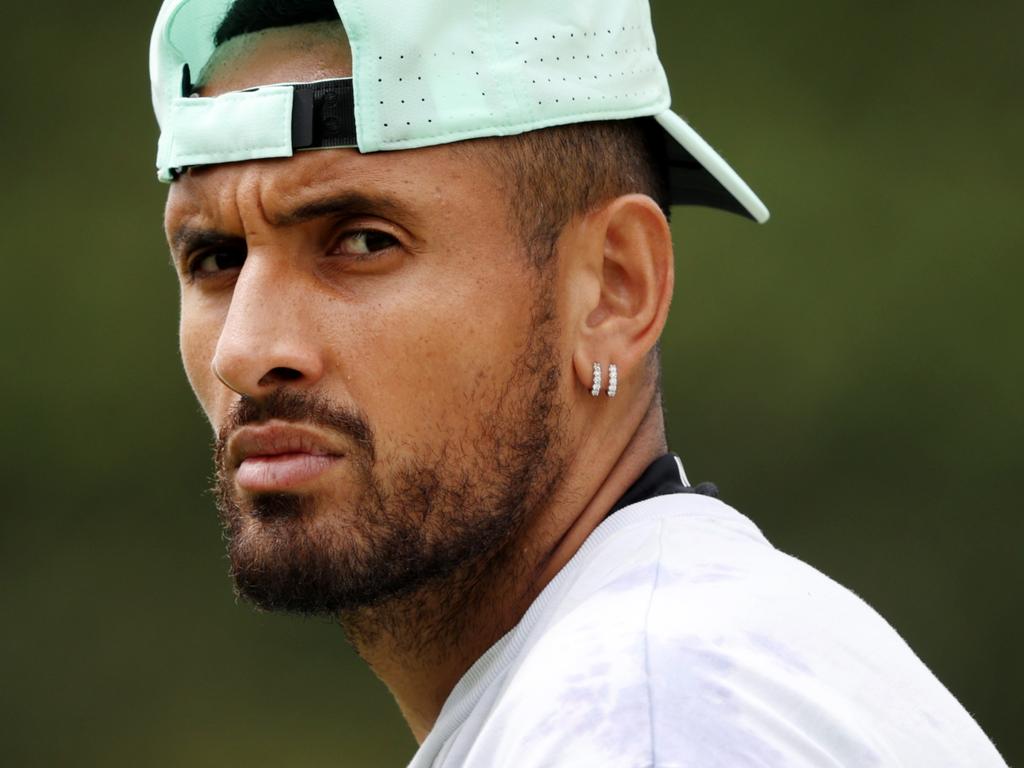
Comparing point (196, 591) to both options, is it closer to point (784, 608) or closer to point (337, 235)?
point (337, 235)

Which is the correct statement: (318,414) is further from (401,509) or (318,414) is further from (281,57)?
(281,57)

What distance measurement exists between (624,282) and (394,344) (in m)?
0.39

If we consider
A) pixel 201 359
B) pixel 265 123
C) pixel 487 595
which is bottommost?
pixel 487 595

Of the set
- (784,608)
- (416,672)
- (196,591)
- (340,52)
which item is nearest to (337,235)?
(340,52)

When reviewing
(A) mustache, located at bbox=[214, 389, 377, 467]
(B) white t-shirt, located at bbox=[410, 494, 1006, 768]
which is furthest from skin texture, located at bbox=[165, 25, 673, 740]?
(B) white t-shirt, located at bbox=[410, 494, 1006, 768]

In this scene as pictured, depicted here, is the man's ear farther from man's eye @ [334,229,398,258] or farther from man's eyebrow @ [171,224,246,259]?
man's eyebrow @ [171,224,246,259]

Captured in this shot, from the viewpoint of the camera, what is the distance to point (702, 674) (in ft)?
5.60

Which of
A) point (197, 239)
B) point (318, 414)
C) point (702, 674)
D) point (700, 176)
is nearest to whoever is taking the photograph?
point (702, 674)

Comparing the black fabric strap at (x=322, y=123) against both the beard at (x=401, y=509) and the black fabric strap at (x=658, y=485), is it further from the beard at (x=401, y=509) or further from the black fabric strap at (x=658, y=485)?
the black fabric strap at (x=658, y=485)

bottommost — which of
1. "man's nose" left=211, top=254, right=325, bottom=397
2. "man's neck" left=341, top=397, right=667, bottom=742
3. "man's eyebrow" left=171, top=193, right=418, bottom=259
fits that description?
"man's neck" left=341, top=397, right=667, bottom=742

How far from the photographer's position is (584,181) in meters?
2.49

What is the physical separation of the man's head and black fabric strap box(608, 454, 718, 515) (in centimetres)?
8

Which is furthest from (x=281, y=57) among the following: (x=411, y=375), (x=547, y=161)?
(x=411, y=375)

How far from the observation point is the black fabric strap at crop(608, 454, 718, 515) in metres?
2.45
